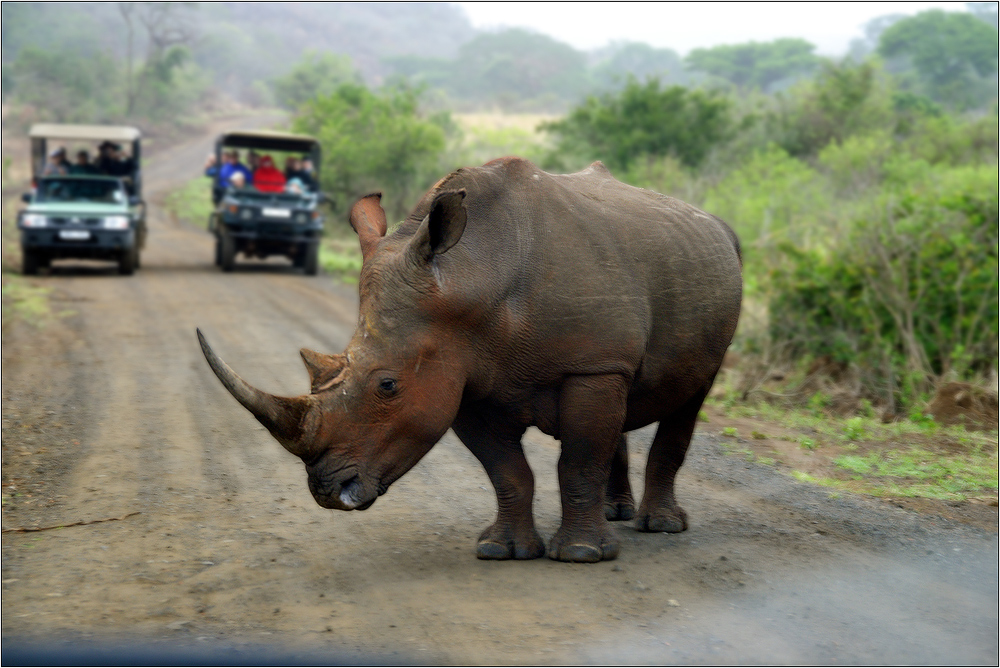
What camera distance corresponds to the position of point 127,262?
17984 mm

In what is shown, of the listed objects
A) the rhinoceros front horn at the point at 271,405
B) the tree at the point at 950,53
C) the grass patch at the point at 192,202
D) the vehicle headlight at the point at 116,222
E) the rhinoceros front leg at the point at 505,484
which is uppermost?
the tree at the point at 950,53

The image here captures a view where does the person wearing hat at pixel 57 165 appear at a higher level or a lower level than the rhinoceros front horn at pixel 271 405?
lower

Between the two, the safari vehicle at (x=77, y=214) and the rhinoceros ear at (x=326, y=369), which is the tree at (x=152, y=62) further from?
the rhinoceros ear at (x=326, y=369)

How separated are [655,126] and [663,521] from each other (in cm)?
2537

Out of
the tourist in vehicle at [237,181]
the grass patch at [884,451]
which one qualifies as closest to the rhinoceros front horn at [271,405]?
the grass patch at [884,451]

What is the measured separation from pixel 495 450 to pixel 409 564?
27.6 inches

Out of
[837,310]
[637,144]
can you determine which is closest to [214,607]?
[837,310]

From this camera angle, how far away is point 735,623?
4.37 meters

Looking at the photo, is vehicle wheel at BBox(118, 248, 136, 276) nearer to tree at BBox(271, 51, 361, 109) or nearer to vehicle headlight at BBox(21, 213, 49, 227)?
vehicle headlight at BBox(21, 213, 49, 227)

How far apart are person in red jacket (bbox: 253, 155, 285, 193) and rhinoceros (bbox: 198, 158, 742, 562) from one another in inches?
601

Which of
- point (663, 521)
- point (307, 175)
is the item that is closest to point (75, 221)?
point (307, 175)

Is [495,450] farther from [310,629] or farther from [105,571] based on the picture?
[105,571]

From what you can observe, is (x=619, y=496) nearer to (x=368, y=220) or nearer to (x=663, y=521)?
(x=663, y=521)

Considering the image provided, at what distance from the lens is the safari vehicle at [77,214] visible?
667 inches
